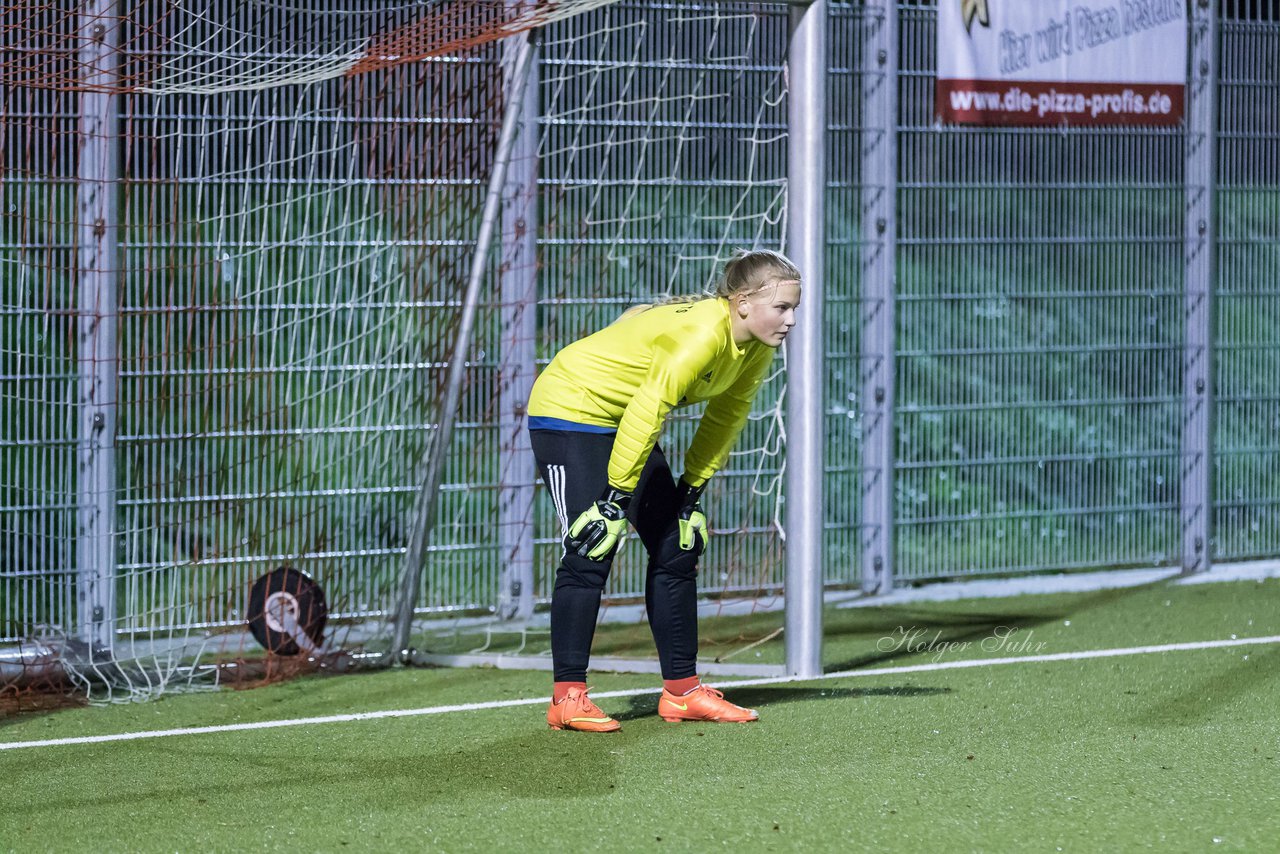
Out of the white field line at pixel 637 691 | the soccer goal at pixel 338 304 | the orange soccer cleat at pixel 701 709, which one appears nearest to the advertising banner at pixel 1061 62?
the soccer goal at pixel 338 304

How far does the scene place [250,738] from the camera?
18.9ft

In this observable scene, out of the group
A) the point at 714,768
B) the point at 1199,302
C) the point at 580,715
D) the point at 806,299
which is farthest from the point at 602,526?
the point at 1199,302

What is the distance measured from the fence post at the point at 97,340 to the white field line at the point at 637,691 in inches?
51.7

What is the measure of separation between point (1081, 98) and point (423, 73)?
3.49 m

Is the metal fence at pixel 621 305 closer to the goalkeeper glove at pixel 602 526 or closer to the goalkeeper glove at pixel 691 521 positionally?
the goalkeeper glove at pixel 691 521

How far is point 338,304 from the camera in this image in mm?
7695

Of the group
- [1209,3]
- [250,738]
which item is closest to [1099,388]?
[1209,3]

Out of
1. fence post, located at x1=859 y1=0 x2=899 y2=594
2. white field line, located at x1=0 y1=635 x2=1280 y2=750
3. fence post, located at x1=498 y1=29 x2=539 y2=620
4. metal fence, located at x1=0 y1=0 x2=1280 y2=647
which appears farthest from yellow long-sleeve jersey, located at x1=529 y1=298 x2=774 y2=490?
fence post, located at x1=859 y1=0 x2=899 y2=594

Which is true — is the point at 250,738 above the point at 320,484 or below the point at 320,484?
below

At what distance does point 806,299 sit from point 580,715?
175 centimetres

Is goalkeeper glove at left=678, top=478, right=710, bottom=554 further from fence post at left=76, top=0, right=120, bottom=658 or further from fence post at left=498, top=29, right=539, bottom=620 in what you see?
fence post at left=76, top=0, right=120, bottom=658

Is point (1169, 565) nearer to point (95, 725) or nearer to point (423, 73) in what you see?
point (423, 73)

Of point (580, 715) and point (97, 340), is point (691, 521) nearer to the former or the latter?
point (580, 715)

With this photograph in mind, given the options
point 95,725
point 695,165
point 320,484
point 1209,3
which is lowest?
point 95,725
